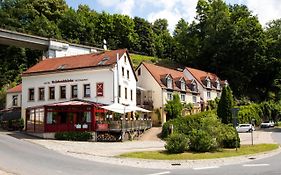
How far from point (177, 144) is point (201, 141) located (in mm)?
2127

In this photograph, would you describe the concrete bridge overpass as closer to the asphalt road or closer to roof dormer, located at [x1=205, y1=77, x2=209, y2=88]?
roof dormer, located at [x1=205, y1=77, x2=209, y2=88]

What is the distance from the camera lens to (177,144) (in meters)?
28.1

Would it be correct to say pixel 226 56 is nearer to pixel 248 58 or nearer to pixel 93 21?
pixel 248 58

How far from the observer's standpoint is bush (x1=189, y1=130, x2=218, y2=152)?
2920 centimetres

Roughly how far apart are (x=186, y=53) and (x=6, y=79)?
136 feet

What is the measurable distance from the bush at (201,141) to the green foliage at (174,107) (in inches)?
950

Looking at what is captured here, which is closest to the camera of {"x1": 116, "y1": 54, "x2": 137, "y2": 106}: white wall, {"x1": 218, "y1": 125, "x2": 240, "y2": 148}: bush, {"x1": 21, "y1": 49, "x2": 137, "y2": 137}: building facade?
{"x1": 218, "y1": 125, "x2": 240, "y2": 148}: bush

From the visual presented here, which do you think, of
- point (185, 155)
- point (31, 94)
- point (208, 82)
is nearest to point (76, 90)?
point (31, 94)

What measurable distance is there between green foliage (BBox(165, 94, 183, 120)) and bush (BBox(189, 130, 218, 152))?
79.2 feet

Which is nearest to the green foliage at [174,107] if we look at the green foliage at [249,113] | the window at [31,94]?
the green foliage at [249,113]

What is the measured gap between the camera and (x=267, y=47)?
274 feet

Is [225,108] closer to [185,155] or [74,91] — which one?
[74,91]

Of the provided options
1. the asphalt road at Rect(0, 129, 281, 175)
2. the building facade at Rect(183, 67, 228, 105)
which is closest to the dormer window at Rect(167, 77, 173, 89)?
the building facade at Rect(183, 67, 228, 105)

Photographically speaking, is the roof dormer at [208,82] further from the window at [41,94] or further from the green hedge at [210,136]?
the green hedge at [210,136]
